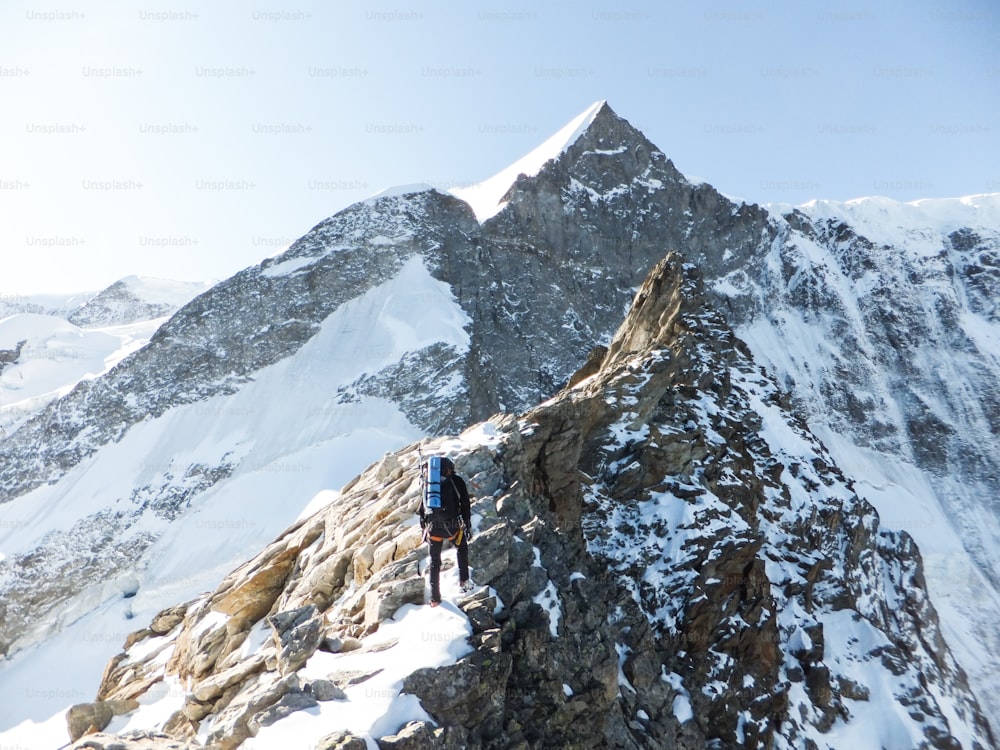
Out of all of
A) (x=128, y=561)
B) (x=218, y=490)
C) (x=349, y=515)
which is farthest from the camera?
(x=218, y=490)

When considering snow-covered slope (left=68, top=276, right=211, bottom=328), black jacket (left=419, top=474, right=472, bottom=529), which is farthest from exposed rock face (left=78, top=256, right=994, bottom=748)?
snow-covered slope (left=68, top=276, right=211, bottom=328)

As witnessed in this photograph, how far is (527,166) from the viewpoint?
92.4 meters

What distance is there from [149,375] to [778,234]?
86.8 meters

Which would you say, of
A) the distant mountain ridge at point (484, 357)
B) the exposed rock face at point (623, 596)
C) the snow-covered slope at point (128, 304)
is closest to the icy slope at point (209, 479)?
the distant mountain ridge at point (484, 357)

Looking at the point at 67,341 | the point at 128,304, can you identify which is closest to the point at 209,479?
the point at 67,341

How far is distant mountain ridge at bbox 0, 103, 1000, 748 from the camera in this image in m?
53.1

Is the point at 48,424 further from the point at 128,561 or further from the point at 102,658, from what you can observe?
the point at 102,658

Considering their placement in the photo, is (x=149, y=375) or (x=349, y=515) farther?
(x=149, y=375)

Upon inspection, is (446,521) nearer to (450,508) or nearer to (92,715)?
(450,508)

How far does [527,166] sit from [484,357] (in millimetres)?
36374

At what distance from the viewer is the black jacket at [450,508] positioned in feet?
33.3

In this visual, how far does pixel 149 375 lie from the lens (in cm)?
6406

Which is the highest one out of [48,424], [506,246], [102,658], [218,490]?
[506,246]

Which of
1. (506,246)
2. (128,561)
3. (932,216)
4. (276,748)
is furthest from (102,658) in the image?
(932,216)
